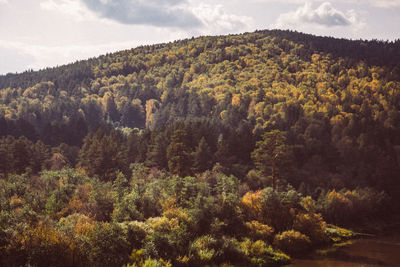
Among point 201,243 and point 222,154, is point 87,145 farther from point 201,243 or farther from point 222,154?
point 201,243

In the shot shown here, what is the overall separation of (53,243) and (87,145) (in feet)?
195

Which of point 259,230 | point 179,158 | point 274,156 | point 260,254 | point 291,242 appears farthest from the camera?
point 179,158

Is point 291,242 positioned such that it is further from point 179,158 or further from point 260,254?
point 179,158

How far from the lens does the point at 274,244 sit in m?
56.2

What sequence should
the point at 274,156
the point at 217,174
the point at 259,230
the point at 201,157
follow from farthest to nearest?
the point at 201,157 < the point at 217,174 < the point at 274,156 < the point at 259,230

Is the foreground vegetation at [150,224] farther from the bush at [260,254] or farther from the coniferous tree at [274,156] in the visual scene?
the coniferous tree at [274,156]

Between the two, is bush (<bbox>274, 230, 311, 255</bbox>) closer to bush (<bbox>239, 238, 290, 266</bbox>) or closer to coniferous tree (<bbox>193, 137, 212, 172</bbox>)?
bush (<bbox>239, 238, 290, 266</bbox>)

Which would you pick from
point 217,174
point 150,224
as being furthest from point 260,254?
point 217,174

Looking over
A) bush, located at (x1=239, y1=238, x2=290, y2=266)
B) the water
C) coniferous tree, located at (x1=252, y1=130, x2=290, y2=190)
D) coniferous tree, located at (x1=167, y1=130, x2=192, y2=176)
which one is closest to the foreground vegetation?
bush, located at (x1=239, y1=238, x2=290, y2=266)

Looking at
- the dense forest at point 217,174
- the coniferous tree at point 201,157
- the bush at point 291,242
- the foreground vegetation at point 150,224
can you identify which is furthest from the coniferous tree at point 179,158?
the bush at point 291,242

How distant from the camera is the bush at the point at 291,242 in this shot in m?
56.1

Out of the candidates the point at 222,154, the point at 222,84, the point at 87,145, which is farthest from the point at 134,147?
the point at 222,84

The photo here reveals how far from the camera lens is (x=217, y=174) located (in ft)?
249

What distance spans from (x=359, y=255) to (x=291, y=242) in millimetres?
10329
